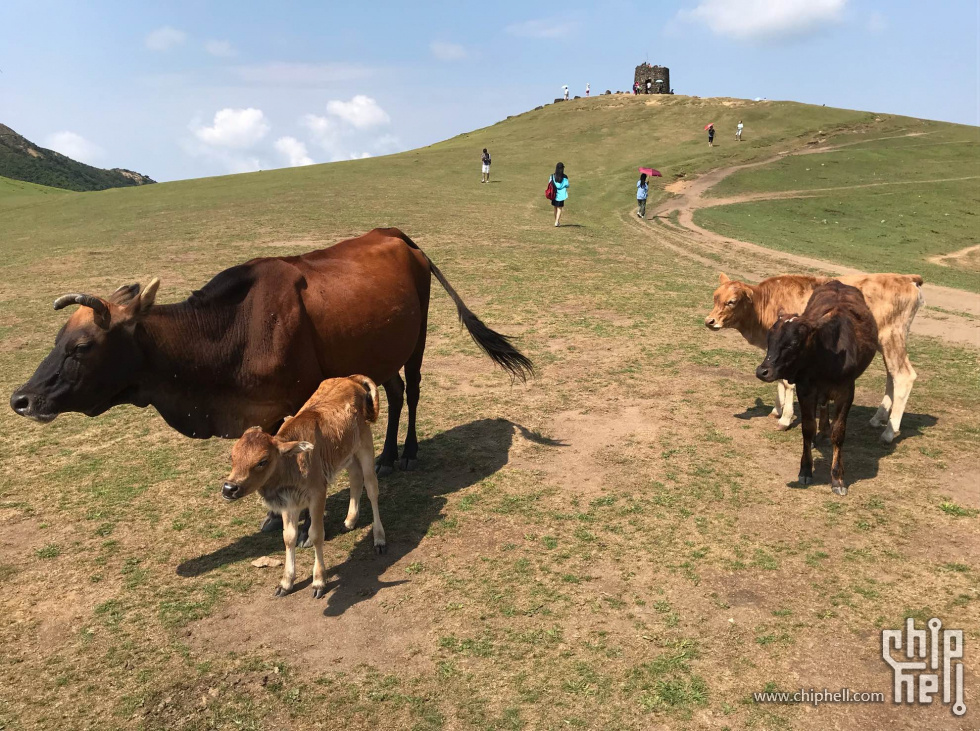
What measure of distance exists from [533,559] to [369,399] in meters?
2.00

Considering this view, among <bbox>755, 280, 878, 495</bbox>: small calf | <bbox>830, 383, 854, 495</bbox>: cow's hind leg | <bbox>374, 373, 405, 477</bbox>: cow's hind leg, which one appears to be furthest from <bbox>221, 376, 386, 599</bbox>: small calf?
<bbox>830, 383, 854, 495</bbox>: cow's hind leg

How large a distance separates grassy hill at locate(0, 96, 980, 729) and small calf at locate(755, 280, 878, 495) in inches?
19.3

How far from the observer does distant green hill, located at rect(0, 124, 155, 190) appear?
354ft

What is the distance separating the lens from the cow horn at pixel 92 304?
16.9 feet

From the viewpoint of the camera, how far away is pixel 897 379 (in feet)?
26.9

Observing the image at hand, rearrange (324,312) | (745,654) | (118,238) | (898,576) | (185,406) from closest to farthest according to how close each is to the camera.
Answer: (745,654), (898,576), (185,406), (324,312), (118,238)

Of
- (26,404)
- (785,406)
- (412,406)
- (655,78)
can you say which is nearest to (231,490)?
(26,404)

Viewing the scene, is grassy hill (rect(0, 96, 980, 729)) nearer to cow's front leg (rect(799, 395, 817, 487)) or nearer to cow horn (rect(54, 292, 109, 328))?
cow's front leg (rect(799, 395, 817, 487))

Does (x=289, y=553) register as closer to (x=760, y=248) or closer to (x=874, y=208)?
(x=760, y=248)

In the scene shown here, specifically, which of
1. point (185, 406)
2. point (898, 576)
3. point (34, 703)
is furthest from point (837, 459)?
point (34, 703)

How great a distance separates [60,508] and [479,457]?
417cm

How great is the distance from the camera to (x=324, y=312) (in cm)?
644

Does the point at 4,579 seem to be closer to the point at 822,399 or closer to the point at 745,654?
the point at 745,654
